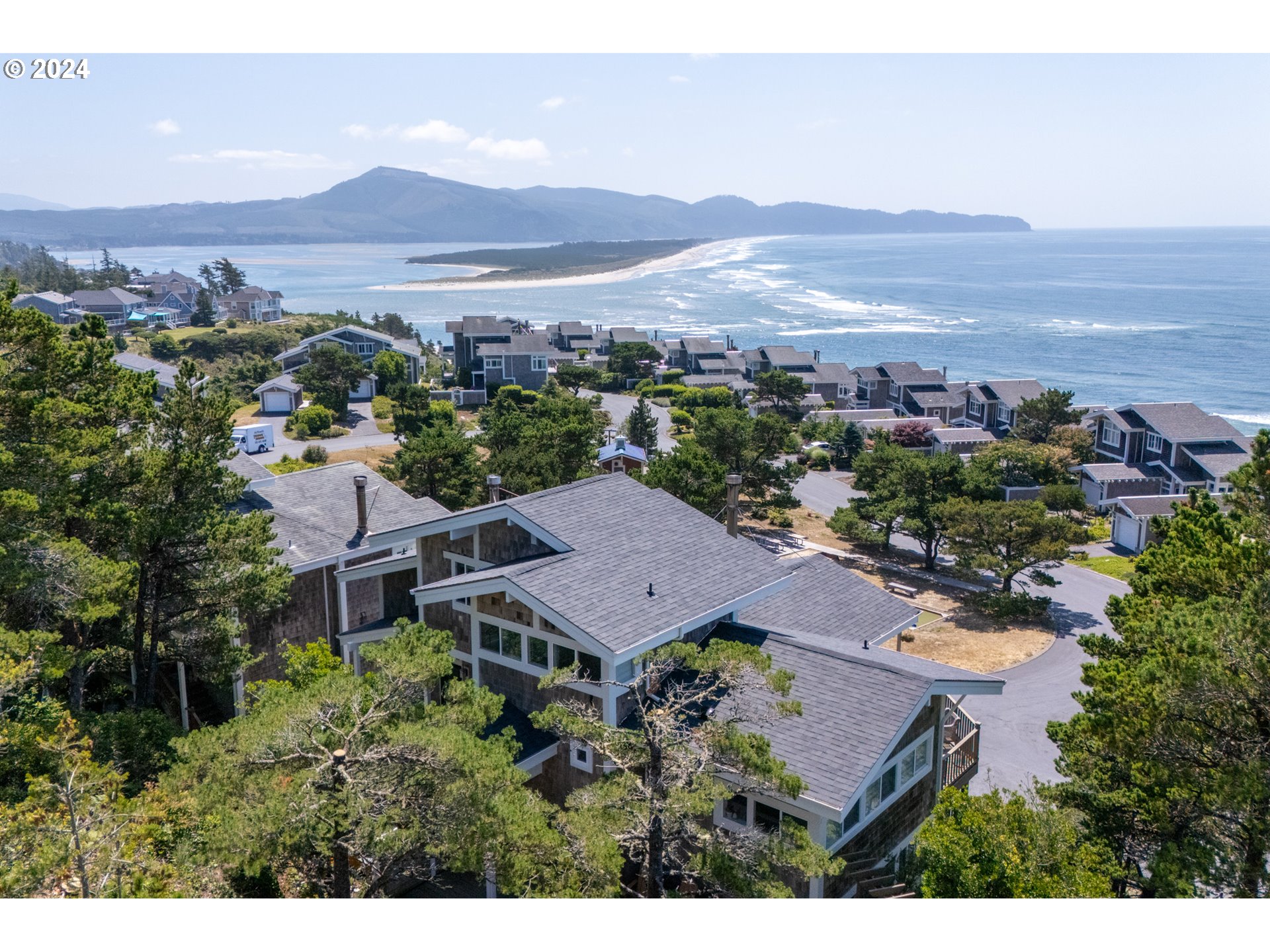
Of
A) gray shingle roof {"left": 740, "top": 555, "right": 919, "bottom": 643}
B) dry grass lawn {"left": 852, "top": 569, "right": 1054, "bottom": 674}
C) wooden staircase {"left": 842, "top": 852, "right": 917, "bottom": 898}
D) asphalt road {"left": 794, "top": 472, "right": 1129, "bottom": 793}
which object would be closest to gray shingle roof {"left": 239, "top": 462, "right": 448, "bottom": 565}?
gray shingle roof {"left": 740, "top": 555, "right": 919, "bottom": 643}

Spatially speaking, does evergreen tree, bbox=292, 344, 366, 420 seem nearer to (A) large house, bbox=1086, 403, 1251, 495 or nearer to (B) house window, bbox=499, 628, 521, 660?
(A) large house, bbox=1086, 403, 1251, 495

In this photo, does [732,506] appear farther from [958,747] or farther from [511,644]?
[511,644]

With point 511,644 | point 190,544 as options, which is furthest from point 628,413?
point 190,544

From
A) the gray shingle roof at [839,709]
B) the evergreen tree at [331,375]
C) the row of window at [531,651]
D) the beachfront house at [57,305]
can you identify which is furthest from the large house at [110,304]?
the gray shingle roof at [839,709]

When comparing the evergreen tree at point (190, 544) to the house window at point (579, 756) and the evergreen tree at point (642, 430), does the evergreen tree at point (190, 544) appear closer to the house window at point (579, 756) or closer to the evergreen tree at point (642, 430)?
the house window at point (579, 756)

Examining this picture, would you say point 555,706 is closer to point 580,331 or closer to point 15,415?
point 15,415

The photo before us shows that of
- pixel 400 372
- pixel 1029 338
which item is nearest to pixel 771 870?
pixel 400 372
